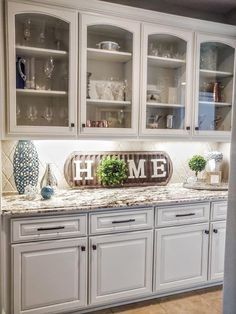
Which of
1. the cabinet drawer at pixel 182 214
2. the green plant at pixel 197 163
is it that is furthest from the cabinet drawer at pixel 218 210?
the green plant at pixel 197 163

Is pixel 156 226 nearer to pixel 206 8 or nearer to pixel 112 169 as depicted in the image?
pixel 112 169

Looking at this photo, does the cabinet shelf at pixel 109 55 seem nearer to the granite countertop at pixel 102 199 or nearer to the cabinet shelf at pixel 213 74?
the cabinet shelf at pixel 213 74

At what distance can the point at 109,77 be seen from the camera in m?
2.55

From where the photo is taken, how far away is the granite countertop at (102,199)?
1.99 m

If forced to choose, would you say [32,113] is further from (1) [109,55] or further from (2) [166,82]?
(2) [166,82]

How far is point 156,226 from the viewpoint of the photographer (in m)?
2.33

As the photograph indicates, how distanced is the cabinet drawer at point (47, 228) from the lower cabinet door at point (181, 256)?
66 cm

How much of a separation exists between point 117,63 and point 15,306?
2.04 metres

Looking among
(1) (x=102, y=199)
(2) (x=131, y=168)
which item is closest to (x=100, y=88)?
(2) (x=131, y=168)

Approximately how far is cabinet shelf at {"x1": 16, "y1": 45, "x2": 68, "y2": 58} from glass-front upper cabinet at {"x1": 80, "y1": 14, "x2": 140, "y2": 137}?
0.56 feet

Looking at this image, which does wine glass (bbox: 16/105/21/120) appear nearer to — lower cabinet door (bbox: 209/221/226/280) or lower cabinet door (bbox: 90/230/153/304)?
lower cabinet door (bbox: 90/230/153/304)

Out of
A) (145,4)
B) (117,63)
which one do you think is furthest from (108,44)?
(145,4)

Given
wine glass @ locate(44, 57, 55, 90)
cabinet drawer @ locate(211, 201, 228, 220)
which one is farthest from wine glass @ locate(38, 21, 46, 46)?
cabinet drawer @ locate(211, 201, 228, 220)

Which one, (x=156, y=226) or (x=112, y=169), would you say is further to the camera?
(x=112, y=169)
